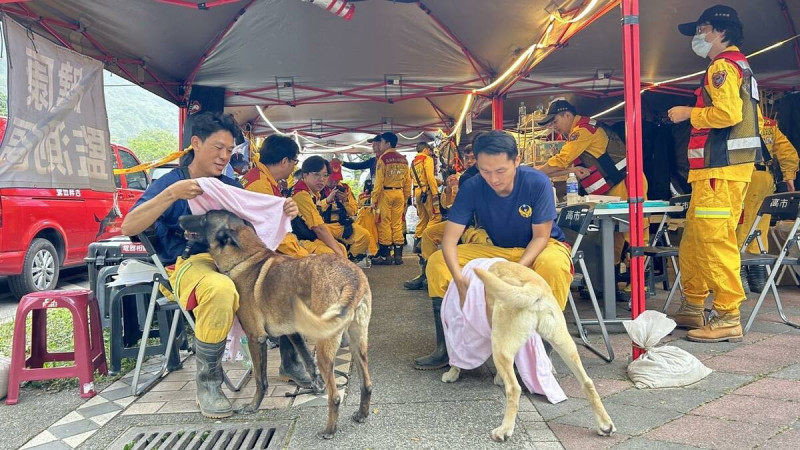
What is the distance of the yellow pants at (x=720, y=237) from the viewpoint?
3438 millimetres

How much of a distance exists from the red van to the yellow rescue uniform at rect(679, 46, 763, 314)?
5500 mm

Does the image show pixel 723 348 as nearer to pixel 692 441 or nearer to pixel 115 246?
pixel 692 441

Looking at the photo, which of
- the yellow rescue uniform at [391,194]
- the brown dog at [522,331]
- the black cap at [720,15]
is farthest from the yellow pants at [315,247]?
the yellow rescue uniform at [391,194]

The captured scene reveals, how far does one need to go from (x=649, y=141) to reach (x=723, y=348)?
3.43 m

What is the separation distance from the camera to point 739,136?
3.40 meters

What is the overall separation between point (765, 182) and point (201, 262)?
5306mm

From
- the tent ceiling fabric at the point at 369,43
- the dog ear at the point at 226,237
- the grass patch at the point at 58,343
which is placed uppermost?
the tent ceiling fabric at the point at 369,43

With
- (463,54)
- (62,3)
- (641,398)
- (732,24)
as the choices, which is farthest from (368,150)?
(641,398)

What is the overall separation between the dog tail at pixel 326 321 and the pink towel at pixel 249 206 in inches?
31.3

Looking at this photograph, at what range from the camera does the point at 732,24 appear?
11.4 ft

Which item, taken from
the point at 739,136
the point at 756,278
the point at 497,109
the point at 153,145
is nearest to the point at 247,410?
the point at 739,136

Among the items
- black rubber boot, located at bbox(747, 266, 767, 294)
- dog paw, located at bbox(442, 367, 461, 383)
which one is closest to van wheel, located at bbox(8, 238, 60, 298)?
dog paw, located at bbox(442, 367, 461, 383)

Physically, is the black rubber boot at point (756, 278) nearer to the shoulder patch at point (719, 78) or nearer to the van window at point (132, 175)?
the shoulder patch at point (719, 78)

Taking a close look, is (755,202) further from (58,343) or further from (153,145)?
(153,145)
